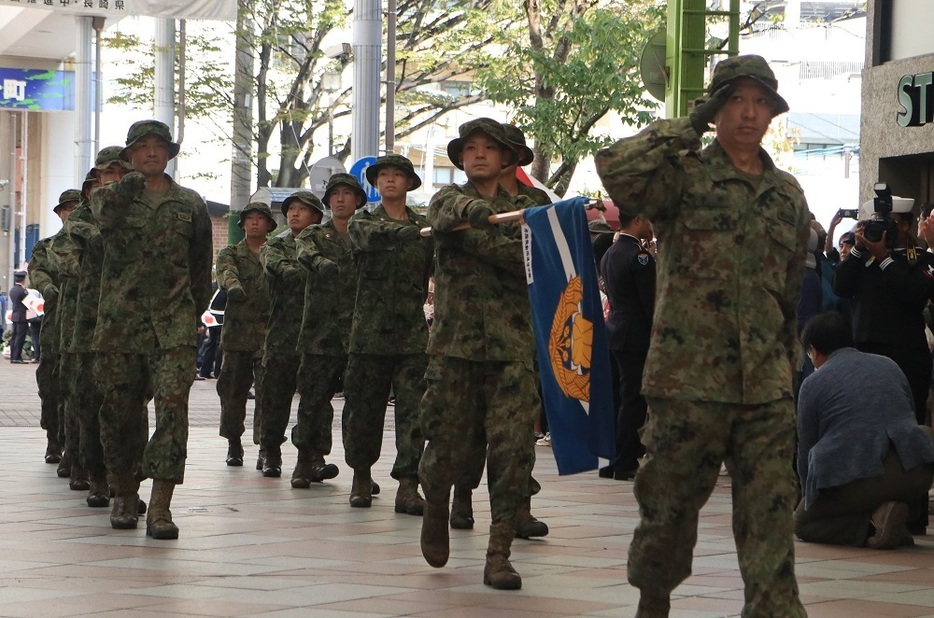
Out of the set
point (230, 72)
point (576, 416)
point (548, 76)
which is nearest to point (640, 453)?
point (576, 416)

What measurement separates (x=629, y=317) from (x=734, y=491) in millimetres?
6902

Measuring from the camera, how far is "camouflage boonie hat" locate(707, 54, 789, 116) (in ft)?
18.7

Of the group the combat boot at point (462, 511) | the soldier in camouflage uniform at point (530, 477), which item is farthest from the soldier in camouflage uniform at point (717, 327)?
the combat boot at point (462, 511)

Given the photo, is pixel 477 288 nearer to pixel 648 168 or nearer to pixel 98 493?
pixel 648 168

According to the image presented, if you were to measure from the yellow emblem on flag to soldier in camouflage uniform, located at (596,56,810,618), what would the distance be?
1405 millimetres

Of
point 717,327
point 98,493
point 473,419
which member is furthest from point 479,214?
point 98,493

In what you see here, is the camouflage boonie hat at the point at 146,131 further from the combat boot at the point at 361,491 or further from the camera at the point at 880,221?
the camera at the point at 880,221

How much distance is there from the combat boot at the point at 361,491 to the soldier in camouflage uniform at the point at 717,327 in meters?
4.90

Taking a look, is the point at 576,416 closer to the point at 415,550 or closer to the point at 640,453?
the point at 415,550

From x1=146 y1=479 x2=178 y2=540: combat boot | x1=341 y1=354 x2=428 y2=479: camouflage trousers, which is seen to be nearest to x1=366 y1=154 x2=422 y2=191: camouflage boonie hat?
x1=341 y1=354 x2=428 y2=479: camouflage trousers

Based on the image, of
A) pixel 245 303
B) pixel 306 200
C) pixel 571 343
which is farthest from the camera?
pixel 245 303

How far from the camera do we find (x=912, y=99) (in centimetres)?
1454

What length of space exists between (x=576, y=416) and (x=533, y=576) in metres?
0.93

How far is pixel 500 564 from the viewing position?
7.32 m
